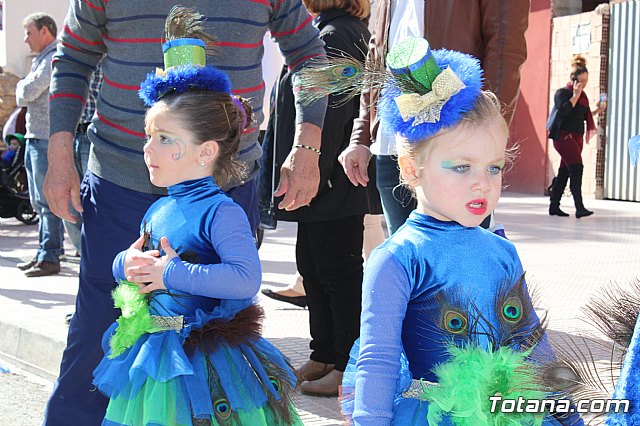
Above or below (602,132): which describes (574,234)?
below

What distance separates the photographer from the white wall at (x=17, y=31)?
1888 centimetres

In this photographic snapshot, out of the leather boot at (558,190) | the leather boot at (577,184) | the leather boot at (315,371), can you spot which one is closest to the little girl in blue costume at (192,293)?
the leather boot at (315,371)

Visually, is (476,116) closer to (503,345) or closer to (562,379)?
(503,345)

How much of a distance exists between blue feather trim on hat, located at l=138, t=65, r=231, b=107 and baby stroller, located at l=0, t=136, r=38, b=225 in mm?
8723

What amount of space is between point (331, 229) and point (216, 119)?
57.0 inches

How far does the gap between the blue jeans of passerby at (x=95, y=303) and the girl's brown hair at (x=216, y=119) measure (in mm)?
270

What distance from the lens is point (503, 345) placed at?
2.35 meters

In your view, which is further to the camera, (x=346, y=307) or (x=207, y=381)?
(x=346, y=307)

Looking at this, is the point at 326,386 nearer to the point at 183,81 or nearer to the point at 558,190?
the point at 183,81

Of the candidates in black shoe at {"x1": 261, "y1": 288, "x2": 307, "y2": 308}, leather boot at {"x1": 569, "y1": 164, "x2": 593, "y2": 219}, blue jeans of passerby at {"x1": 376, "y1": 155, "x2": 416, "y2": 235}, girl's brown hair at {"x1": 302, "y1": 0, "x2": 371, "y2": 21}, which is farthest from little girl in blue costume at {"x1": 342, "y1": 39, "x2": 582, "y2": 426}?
leather boot at {"x1": 569, "y1": 164, "x2": 593, "y2": 219}

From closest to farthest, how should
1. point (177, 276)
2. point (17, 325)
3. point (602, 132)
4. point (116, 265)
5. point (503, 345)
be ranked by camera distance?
1. point (503, 345)
2. point (177, 276)
3. point (116, 265)
4. point (17, 325)
5. point (602, 132)

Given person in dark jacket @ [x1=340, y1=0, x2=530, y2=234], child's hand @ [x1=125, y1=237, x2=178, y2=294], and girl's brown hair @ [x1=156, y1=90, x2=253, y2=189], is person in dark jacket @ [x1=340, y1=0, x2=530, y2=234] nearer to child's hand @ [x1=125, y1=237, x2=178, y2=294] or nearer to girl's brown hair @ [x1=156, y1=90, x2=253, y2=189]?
girl's brown hair @ [x1=156, y1=90, x2=253, y2=189]

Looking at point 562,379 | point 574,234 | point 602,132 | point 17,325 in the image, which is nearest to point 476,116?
point 562,379

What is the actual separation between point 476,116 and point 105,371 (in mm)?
1412
